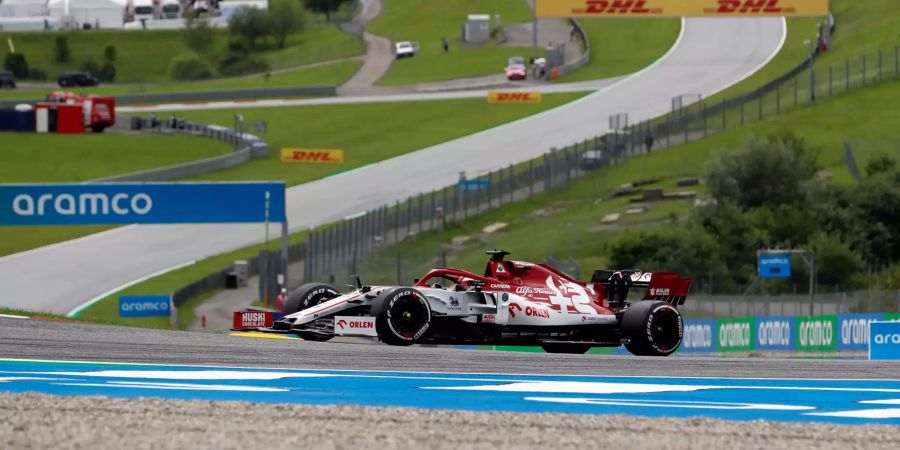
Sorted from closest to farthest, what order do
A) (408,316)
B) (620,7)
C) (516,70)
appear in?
(408,316) → (620,7) → (516,70)

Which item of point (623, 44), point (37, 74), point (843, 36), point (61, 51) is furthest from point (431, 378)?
point (61, 51)

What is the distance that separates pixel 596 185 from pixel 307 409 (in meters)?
60.4

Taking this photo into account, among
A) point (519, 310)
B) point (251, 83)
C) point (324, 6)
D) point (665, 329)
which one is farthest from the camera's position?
point (324, 6)

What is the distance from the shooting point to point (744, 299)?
4075 cm

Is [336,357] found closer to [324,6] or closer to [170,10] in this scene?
[324,6]

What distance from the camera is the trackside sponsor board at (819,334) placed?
1464 inches

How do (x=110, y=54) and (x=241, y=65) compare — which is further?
(x=110, y=54)

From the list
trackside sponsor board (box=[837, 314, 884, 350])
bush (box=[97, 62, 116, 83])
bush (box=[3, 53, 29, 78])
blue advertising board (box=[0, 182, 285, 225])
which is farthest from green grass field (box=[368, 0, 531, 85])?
trackside sponsor board (box=[837, 314, 884, 350])

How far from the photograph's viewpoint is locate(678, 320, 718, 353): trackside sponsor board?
3881cm

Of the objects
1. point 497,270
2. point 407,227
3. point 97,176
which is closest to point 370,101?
point 97,176

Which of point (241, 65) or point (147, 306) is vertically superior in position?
point (241, 65)

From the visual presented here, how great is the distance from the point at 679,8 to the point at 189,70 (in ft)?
169

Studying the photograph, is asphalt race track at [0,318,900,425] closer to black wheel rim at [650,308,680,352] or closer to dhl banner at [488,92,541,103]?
black wheel rim at [650,308,680,352]

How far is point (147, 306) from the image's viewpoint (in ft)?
153
